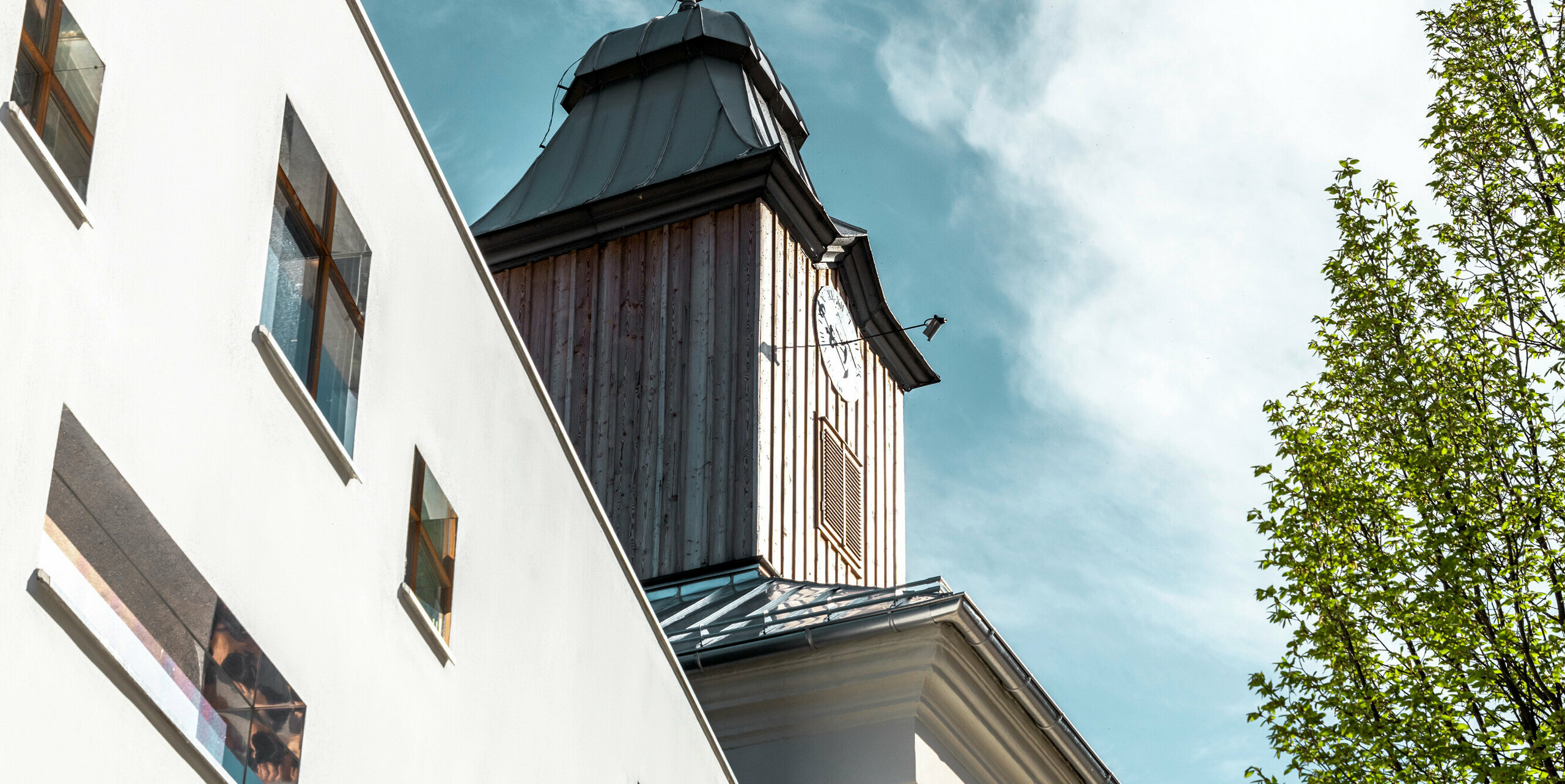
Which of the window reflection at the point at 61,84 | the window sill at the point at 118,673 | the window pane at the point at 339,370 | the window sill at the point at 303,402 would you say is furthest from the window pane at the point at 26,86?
the window pane at the point at 339,370

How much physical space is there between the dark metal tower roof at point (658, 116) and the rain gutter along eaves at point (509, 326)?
33.0ft

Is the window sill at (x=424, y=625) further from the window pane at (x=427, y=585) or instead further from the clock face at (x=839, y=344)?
the clock face at (x=839, y=344)

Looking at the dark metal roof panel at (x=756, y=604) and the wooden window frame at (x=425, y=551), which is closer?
the wooden window frame at (x=425, y=551)

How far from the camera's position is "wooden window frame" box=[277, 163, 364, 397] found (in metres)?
5.25

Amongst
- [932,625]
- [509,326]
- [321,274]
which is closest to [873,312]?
[932,625]

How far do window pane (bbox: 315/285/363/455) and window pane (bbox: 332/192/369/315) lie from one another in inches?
4.6

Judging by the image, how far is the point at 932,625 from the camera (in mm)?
11422

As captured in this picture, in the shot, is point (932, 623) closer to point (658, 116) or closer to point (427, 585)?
point (427, 585)

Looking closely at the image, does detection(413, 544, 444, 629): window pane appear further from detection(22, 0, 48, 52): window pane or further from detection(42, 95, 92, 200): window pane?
detection(22, 0, 48, 52): window pane

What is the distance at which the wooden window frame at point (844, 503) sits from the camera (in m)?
17.1

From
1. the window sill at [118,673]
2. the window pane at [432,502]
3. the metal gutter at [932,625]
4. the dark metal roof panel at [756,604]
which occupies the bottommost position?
the window sill at [118,673]

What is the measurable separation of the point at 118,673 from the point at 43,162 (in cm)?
128

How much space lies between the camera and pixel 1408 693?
11.0 m

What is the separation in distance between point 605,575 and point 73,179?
13.5ft
